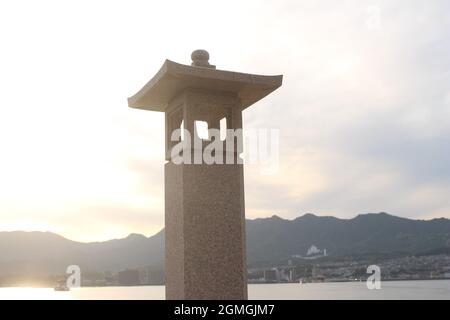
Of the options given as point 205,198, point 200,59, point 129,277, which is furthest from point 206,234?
point 129,277

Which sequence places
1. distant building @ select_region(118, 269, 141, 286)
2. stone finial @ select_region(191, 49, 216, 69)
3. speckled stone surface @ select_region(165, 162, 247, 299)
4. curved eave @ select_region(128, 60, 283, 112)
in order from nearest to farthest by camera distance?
speckled stone surface @ select_region(165, 162, 247, 299) < curved eave @ select_region(128, 60, 283, 112) < stone finial @ select_region(191, 49, 216, 69) < distant building @ select_region(118, 269, 141, 286)

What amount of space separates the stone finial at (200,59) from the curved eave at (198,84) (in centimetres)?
47

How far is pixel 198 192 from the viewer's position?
30.5 ft

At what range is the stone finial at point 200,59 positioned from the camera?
985 centimetres

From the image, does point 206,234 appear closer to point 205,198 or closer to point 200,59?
point 205,198

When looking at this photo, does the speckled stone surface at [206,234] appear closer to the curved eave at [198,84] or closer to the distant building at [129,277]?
the curved eave at [198,84]

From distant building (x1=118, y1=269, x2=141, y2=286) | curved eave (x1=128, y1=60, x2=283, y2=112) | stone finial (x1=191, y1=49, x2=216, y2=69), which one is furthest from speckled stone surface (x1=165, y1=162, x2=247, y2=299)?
distant building (x1=118, y1=269, x2=141, y2=286)

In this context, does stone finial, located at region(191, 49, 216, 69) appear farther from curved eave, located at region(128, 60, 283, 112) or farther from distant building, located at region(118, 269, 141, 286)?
distant building, located at region(118, 269, 141, 286)

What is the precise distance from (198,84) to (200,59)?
0.65m

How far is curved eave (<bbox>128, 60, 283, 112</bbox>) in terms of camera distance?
29.9 feet

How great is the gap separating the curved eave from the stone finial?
0.47 meters
